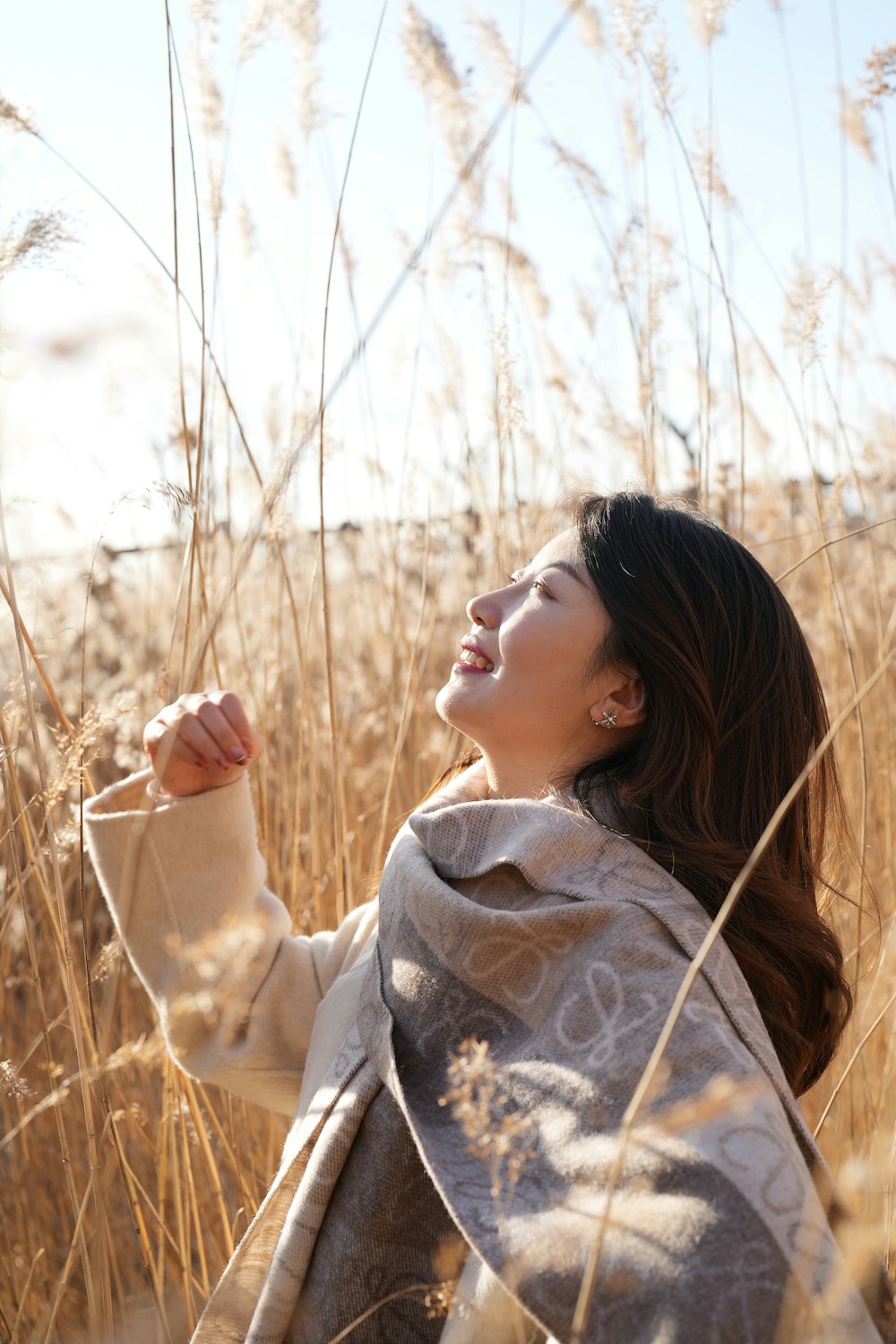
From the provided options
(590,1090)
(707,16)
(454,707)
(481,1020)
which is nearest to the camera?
(590,1090)

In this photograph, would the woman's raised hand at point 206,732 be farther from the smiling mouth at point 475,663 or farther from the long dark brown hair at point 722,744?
the long dark brown hair at point 722,744

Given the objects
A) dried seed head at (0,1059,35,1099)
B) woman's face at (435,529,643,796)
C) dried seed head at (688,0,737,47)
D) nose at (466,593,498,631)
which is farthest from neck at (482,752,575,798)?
dried seed head at (688,0,737,47)

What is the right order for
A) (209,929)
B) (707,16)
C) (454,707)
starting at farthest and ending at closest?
1. (707,16)
2. (209,929)
3. (454,707)

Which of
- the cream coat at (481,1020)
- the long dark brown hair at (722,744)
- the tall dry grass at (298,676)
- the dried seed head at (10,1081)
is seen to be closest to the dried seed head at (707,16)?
the tall dry grass at (298,676)

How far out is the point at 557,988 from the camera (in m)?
0.88

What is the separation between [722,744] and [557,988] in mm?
366

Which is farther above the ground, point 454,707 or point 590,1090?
point 454,707

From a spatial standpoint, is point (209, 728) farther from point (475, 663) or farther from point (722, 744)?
point (722, 744)

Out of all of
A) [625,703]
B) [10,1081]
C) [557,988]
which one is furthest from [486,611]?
[10,1081]

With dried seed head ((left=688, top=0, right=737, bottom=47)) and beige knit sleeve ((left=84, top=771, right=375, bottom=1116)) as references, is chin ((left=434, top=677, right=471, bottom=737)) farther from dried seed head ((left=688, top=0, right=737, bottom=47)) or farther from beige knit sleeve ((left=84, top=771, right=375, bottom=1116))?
dried seed head ((left=688, top=0, right=737, bottom=47))

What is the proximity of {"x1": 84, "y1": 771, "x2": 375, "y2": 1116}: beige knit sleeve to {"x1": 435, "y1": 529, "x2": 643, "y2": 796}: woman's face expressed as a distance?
0.28 meters

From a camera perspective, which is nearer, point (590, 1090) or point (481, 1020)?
point (590, 1090)

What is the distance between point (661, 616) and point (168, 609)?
4.95ft

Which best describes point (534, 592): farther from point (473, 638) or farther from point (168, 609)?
point (168, 609)
